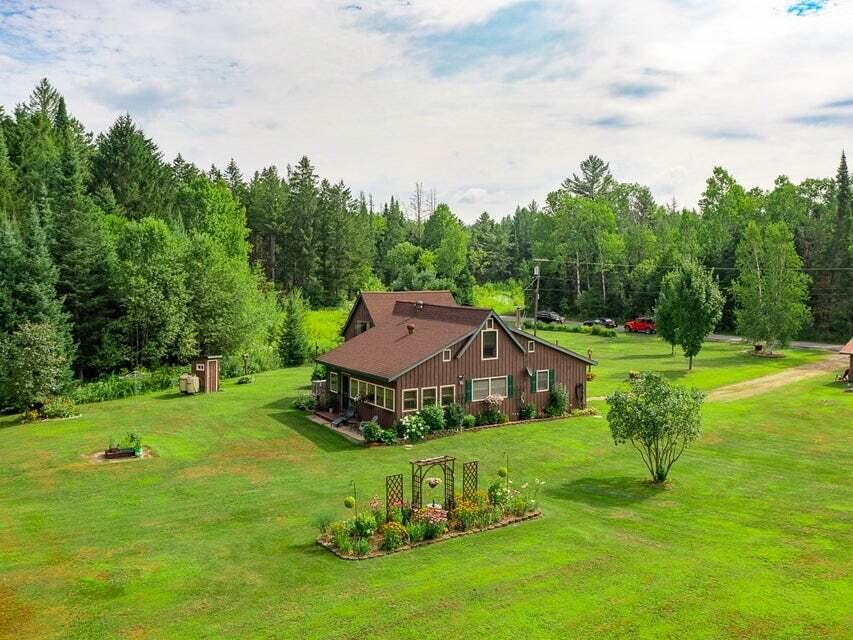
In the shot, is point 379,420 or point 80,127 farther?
point 80,127

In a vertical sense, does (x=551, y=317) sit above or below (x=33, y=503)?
above

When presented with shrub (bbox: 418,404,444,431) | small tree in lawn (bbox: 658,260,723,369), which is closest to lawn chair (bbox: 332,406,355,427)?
shrub (bbox: 418,404,444,431)

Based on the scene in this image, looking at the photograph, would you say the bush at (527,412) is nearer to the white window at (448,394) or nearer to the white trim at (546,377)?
the white trim at (546,377)

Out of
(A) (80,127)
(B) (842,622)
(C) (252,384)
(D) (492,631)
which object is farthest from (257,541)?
(A) (80,127)

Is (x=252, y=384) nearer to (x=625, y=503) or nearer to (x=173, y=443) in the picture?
(x=173, y=443)

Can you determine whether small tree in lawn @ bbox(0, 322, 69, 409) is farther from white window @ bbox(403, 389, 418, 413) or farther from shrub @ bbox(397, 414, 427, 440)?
shrub @ bbox(397, 414, 427, 440)

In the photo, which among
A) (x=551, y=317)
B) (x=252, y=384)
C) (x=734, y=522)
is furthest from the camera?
(x=551, y=317)

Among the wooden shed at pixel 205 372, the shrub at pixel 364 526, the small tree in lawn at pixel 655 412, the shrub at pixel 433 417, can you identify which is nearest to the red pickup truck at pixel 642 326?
the wooden shed at pixel 205 372

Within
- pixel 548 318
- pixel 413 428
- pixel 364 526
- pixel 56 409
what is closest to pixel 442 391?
pixel 413 428
